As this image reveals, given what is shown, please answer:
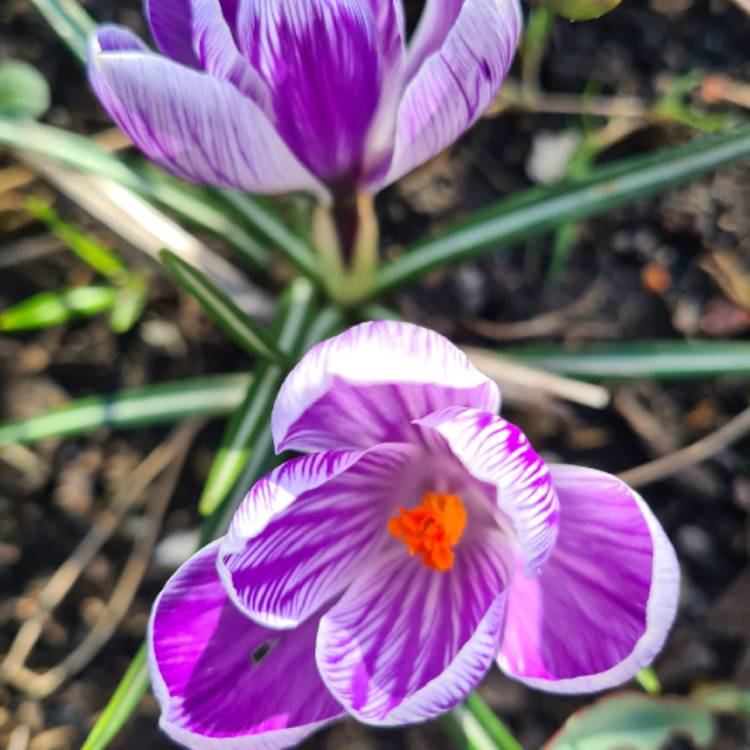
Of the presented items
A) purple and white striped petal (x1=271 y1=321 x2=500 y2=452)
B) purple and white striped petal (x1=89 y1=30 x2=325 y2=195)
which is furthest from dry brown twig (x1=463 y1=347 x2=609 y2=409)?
purple and white striped petal (x1=89 y1=30 x2=325 y2=195)

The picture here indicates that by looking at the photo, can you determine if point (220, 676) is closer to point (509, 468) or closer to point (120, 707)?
point (120, 707)

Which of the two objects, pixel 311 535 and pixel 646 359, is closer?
pixel 311 535

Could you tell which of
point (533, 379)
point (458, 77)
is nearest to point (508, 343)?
point (533, 379)

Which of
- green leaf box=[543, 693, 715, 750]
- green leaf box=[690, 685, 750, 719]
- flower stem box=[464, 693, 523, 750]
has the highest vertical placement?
flower stem box=[464, 693, 523, 750]

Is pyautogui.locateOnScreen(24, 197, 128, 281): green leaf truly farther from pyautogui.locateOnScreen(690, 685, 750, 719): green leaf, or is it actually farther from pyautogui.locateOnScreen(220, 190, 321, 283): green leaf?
pyautogui.locateOnScreen(690, 685, 750, 719): green leaf

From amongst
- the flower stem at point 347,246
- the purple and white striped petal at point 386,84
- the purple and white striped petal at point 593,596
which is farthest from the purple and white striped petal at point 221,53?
the purple and white striped petal at point 593,596

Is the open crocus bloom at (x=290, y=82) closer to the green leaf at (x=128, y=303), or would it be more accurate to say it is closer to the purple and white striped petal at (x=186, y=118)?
the purple and white striped petal at (x=186, y=118)
